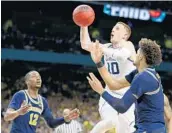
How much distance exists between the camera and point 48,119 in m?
7.98

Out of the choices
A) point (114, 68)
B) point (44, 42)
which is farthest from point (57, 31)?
point (114, 68)

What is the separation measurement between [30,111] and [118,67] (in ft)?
4.65

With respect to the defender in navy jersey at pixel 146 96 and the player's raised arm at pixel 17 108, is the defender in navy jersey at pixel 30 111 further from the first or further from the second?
the defender in navy jersey at pixel 146 96

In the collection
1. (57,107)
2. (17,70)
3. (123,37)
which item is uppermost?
(123,37)

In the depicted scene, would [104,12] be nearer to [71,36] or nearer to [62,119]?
[71,36]

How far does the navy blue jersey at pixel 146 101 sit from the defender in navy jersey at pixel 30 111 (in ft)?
7.56

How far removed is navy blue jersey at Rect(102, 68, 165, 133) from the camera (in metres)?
5.01

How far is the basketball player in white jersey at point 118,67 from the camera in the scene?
23.7ft

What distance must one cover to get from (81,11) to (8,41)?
46.2 feet

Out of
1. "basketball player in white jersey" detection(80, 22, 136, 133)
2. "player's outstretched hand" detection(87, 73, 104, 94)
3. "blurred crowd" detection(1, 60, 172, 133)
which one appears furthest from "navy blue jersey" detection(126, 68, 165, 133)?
"blurred crowd" detection(1, 60, 172, 133)

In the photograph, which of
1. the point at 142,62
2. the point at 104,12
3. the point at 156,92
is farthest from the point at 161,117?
the point at 104,12

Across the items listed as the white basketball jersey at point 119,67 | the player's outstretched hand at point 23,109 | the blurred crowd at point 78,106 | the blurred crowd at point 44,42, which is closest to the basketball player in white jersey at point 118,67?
the white basketball jersey at point 119,67

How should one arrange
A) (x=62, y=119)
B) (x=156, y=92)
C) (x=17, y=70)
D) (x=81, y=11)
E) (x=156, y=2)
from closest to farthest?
(x=156, y=92) < (x=81, y=11) < (x=62, y=119) < (x=156, y=2) < (x=17, y=70)

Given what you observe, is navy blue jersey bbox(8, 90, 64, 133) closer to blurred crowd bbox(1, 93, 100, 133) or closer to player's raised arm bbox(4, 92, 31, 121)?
player's raised arm bbox(4, 92, 31, 121)
